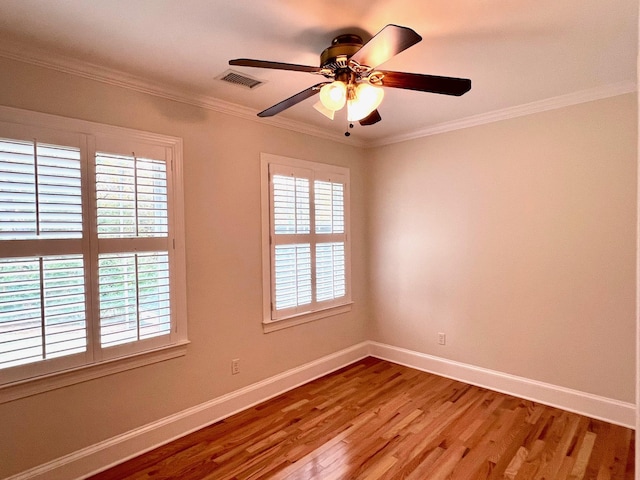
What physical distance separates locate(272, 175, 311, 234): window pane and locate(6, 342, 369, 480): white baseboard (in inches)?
55.6

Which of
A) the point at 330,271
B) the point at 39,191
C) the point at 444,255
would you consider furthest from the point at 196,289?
the point at 444,255

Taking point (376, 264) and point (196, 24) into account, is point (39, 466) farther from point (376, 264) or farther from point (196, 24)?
point (376, 264)

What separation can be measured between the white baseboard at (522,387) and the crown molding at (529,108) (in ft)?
7.80

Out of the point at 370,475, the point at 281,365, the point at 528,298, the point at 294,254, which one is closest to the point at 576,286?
the point at 528,298

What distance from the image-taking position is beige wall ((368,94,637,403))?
8.90ft

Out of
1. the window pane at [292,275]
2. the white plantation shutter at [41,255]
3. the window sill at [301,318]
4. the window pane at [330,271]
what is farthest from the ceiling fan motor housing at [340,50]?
the window sill at [301,318]

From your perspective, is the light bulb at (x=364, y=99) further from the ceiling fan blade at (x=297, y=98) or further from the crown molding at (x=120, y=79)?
the crown molding at (x=120, y=79)

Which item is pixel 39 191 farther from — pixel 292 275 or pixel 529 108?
pixel 529 108

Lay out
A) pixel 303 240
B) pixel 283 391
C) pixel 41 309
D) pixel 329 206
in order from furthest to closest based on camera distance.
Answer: pixel 329 206 → pixel 303 240 → pixel 283 391 → pixel 41 309

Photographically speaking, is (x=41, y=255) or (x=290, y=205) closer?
(x=41, y=255)

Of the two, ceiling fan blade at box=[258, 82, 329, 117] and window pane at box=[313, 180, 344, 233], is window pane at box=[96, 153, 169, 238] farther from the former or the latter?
window pane at box=[313, 180, 344, 233]

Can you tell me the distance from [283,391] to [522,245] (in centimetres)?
259

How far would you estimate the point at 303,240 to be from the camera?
352 cm

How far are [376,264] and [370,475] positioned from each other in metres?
2.41
